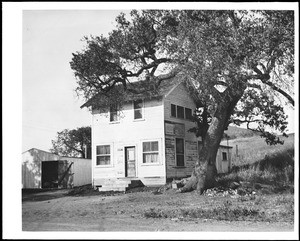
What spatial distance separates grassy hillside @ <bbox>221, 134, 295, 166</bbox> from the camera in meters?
23.1

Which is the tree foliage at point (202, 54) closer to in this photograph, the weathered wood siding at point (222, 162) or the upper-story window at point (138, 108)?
the upper-story window at point (138, 108)

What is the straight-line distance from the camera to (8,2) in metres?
11.1

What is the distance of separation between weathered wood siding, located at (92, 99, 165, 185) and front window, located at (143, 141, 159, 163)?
0.21 meters

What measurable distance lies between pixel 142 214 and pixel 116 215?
856mm

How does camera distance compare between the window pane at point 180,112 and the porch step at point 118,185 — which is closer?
the porch step at point 118,185

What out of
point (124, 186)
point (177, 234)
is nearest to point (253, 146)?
point (124, 186)

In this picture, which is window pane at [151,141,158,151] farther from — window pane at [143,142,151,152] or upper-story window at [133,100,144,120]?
upper-story window at [133,100,144,120]

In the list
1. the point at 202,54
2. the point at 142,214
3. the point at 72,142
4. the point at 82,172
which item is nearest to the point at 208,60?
the point at 202,54

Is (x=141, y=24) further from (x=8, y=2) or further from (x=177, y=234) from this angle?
(x=177, y=234)

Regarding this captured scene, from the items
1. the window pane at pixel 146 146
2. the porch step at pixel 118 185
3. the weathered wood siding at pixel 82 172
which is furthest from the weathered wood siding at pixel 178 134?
the weathered wood siding at pixel 82 172

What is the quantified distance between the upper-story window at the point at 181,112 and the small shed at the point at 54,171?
5.98m

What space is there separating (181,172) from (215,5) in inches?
504

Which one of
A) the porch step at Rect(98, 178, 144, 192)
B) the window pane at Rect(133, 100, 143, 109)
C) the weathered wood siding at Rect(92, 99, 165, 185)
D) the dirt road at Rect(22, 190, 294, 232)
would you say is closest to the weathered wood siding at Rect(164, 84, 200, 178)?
the weathered wood siding at Rect(92, 99, 165, 185)

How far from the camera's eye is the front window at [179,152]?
23.5m
